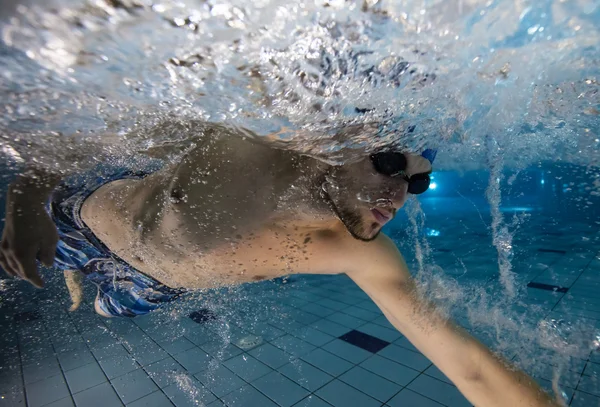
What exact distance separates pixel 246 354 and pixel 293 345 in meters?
0.69

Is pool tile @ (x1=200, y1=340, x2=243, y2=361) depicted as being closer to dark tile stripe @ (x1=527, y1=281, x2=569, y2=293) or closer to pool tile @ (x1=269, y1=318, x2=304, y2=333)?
pool tile @ (x1=269, y1=318, x2=304, y2=333)

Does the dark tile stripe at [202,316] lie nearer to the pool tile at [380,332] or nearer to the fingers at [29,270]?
the pool tile at [380,332]

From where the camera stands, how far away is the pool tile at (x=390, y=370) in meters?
3.56

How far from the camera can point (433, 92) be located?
5.46 ft

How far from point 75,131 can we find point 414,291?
240 cm

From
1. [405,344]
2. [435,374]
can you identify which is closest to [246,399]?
[435,374]

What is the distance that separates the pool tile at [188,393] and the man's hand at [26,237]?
2.20 m

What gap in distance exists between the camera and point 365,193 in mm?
1544

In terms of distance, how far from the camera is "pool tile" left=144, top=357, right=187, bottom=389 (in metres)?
3.61

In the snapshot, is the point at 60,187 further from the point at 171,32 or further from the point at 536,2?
the point at 536,2

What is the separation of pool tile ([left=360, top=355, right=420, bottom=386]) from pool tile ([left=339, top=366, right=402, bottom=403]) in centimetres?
8

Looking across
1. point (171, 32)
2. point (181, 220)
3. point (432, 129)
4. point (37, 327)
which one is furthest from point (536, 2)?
point (37, 327)

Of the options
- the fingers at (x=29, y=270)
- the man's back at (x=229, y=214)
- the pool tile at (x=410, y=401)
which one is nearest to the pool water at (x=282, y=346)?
the pool tile at (x=410, y=401)

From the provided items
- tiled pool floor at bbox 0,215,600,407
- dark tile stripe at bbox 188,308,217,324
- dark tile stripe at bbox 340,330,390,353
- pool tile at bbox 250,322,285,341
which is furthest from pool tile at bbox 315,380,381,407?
dark tile stripe at bbox 188,308,217,324
